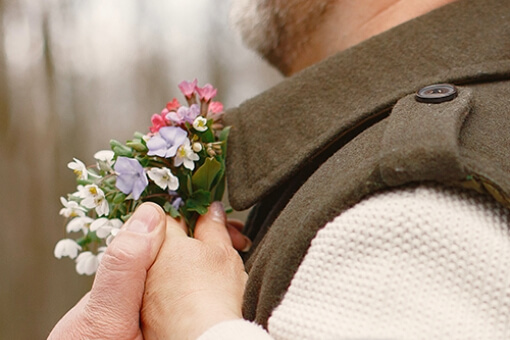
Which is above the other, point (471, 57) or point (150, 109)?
point (471, 57)

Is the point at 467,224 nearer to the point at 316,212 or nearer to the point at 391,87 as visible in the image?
the point at 316,212

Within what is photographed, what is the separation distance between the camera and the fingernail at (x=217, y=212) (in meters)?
0.77

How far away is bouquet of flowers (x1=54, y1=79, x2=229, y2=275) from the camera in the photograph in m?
0.73

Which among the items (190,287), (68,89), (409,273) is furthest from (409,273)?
(68,89)

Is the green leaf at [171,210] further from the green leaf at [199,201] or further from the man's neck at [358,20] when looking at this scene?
the man's neck at [358,20]

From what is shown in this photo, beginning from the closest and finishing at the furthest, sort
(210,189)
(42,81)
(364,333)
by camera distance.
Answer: (364,333) < (210,189) < (42,81)

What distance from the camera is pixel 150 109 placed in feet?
8.02

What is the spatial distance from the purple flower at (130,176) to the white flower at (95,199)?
0.04 metres

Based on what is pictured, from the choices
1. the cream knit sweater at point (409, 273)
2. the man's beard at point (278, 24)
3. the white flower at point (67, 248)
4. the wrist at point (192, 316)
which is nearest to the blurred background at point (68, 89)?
the man's beard at point (278, 24)

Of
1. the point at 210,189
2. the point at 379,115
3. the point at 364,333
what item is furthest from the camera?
the point at 210,189

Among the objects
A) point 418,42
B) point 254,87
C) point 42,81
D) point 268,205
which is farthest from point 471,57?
point 42,81

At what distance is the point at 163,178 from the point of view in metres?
0.73

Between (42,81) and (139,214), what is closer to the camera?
(139,214)

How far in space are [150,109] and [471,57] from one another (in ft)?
6.34
